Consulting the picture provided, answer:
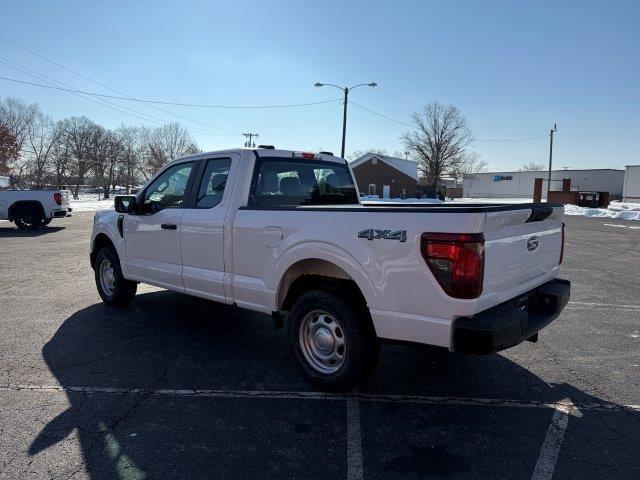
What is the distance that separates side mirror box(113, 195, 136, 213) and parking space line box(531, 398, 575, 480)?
472cm

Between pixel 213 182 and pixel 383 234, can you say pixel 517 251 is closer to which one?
pixel 383 234

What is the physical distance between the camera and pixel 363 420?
330cm

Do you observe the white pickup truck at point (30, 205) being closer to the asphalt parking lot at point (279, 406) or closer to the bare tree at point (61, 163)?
the asphalt parking lot at point (279, 406)

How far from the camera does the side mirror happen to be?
5496 mm

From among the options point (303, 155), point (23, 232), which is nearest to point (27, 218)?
point (23, 232)

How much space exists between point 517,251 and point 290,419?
6.59 ft

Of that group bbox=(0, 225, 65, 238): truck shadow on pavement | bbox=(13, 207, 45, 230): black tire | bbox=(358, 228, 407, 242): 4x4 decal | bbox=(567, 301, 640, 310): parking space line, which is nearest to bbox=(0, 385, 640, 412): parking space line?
bbox=(358, 228, 407, 242): 4x4 decal

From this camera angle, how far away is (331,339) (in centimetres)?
371

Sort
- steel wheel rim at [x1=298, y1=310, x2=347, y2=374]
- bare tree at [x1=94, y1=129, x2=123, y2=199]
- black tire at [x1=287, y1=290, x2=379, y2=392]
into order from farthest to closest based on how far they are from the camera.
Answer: bare tree at [x1=94, y1=129, x2=123, y2=199], steel wheel rim at [x1=298, y1=310, x2=347, y2=374], black tire at [x1=287, y1=290, x2=379, y2=392]

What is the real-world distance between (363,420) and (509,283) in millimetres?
1418

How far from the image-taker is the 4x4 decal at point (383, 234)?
10.0 feet

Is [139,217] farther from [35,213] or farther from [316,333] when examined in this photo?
[35,213]

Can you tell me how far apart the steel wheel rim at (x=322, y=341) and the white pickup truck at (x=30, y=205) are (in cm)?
1563

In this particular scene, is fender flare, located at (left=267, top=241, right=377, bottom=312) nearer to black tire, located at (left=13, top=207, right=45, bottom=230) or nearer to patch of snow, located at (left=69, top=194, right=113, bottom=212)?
black tire, located at (left=13, top=207, right=45, bottom=230)
